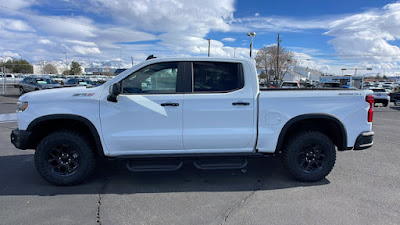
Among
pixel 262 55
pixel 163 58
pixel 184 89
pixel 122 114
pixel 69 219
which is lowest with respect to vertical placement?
pixel 69 219

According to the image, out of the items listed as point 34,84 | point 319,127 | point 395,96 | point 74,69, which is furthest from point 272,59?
point 74,69

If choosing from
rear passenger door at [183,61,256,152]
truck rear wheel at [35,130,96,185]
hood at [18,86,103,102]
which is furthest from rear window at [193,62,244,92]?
truck rear wheel at [35,130,96,185]

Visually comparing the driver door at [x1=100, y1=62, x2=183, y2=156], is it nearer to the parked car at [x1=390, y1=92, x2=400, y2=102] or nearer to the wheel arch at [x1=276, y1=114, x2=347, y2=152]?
the wheel arch at [x1=276, y1=114, x2=347, y2=152]

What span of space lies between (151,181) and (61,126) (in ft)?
5.49

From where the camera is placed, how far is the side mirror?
3.67 meters

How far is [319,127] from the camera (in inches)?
175

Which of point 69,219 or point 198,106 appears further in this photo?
point 198,106

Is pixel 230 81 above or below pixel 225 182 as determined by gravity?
above

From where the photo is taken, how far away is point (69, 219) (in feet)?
10.4

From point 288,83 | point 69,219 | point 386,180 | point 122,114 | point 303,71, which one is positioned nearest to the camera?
point 69,219

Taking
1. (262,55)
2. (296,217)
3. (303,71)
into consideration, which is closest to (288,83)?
(262,55)

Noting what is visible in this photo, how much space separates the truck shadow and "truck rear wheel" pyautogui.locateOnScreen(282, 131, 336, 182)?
6.9 inches

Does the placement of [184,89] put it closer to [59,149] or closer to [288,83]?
[59,149]

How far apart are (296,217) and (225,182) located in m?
1.34
